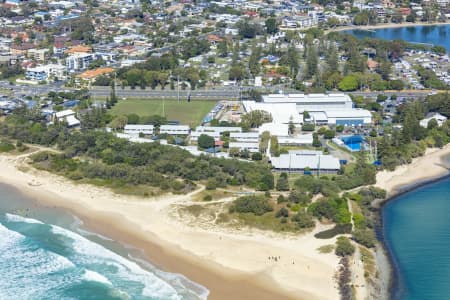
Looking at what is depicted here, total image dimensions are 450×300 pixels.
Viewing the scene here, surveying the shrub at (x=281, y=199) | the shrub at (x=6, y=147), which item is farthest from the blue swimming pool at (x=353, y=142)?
the shrub at (x=6, y=147)

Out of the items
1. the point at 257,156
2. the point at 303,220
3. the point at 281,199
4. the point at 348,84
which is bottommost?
the point at 303,220

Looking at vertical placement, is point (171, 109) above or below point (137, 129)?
above

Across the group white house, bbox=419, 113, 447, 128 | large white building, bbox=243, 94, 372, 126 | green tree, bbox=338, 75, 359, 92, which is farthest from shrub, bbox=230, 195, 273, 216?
green tree, bbox=338, 75, 359, 92

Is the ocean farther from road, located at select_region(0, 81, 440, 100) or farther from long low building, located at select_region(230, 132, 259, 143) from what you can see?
road, located at select_region(0, 81, 440, 100)

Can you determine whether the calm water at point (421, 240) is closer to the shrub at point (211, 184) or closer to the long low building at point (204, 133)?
the shrub at point (211, 184)

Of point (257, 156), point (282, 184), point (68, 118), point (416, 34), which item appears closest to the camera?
point (282, 184)

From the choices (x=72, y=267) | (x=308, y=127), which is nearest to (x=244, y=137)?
(x=308, y=127)

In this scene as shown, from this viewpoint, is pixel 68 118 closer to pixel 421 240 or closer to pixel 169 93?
pixel 169 93

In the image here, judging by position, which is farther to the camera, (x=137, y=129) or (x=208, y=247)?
(x=137, y=129)
